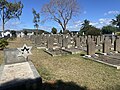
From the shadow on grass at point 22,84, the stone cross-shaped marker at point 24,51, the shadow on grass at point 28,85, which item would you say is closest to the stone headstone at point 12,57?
the stone cross-shaped marker at point 24,51

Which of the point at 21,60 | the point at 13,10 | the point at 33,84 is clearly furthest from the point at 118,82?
the point at 13,10

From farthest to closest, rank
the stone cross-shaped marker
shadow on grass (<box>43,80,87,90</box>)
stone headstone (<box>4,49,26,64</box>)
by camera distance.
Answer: the stone cross-shaped marker, stone headstone (<box>4,49,26,64</box>), shadow on grass (<box>43,80,87,90</box>)

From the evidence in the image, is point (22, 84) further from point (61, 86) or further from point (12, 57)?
point (12, 57)

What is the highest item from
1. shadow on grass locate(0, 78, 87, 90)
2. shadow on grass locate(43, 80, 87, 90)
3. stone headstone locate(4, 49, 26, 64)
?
stone headstone locate(4, 49, 26, 64)

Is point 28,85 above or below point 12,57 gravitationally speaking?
below

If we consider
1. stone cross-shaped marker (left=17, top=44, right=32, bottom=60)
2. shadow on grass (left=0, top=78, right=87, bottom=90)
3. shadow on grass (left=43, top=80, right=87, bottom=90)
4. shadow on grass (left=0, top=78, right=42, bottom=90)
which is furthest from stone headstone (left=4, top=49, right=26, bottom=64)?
shadow on grass (left=0, top=78, right=42, bottom=90)

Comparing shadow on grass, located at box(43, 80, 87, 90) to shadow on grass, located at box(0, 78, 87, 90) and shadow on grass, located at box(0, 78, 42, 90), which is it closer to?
shadow on grass, located at box(0, 78, 87, 90)

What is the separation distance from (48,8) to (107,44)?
92.2 feet

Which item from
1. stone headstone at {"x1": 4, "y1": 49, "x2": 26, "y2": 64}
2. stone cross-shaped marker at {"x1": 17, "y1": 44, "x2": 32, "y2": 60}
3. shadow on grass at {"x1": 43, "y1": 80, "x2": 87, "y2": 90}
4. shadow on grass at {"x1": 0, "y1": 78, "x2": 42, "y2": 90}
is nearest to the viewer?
shadow on grass at {"x1": 0, "y1": 78, "x2": 42, "y2": 90}

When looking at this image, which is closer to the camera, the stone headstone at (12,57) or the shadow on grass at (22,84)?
the shadow on grass at (22,84)

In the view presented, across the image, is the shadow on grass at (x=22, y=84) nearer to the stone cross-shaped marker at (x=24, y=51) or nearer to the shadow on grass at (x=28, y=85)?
the shadow on grass at (x=28, y=85)

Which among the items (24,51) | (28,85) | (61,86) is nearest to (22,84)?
(28,85)

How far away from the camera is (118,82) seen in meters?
5.81

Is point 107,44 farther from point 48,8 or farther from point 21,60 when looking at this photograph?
point 48,8
